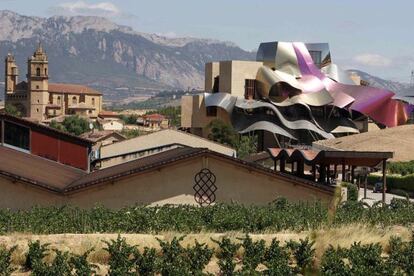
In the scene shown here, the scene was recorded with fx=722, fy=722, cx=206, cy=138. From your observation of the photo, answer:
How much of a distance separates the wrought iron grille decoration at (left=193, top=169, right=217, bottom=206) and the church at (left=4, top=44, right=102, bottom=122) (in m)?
124

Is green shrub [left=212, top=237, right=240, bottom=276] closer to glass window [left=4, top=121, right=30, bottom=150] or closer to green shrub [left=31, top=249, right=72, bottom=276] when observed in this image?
green shrub [left=31, top=249, right=72, bottom=276]

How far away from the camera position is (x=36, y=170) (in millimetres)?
23984

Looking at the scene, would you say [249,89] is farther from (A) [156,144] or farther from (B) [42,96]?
(B) [42,96]

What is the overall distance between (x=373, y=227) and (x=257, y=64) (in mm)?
78876

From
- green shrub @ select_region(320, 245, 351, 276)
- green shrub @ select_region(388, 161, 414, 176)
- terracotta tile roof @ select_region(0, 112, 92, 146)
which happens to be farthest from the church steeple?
green shrub @ select_region(320, 245, 351, 276)

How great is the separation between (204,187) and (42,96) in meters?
136

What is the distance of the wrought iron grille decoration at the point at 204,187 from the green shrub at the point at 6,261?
9.03 m

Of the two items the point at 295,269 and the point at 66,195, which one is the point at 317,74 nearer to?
the point at 66,195

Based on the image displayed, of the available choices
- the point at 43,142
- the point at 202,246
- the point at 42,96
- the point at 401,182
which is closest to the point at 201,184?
the point at 202,246

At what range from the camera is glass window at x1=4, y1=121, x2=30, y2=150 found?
93.8 ft

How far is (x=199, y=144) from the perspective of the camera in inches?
1698

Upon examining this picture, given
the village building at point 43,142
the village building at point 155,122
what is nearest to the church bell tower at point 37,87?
the village building at point 155,122

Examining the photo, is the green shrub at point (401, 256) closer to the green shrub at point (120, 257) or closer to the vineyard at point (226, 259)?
the vineyard at point (226, 259)

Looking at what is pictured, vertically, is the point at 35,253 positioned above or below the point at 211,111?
above
